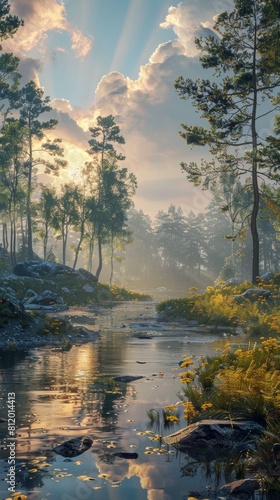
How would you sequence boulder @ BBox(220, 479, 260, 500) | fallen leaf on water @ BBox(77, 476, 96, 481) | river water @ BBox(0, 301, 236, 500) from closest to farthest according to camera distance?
boulder @ BBox(220, 479, 260, 500), river water @ BBox(0, 301, 236, 500), fallen leaf on water @ BBox(77, 476, 96, 481)

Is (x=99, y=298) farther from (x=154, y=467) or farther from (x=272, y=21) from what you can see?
(x=154, y=467)

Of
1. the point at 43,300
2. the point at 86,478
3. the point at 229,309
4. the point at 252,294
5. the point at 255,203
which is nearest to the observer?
the point at 86,478

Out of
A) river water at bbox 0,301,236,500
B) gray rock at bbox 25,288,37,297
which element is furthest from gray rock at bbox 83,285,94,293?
river water at bbox 0,301,236,500

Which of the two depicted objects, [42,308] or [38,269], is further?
[38,269]

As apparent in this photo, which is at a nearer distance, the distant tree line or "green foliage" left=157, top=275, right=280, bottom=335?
"green foliage" left=157, top=275, right=280, bottom=335

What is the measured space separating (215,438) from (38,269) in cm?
4253

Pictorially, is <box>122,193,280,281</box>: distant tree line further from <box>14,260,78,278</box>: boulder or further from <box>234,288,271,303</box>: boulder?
<box>234,288,271,303</box>: boulder

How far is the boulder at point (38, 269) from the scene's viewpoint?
155 ft

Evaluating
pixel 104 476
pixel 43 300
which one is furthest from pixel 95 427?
pixel 43 300

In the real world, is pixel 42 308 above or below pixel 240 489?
above

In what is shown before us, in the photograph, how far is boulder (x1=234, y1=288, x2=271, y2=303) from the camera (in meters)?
26.3

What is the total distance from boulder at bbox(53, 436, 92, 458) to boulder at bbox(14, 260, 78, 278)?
41.0 metres

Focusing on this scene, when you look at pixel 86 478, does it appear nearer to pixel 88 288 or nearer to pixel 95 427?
pixel 95 427

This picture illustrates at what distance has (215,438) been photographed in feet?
22.0
